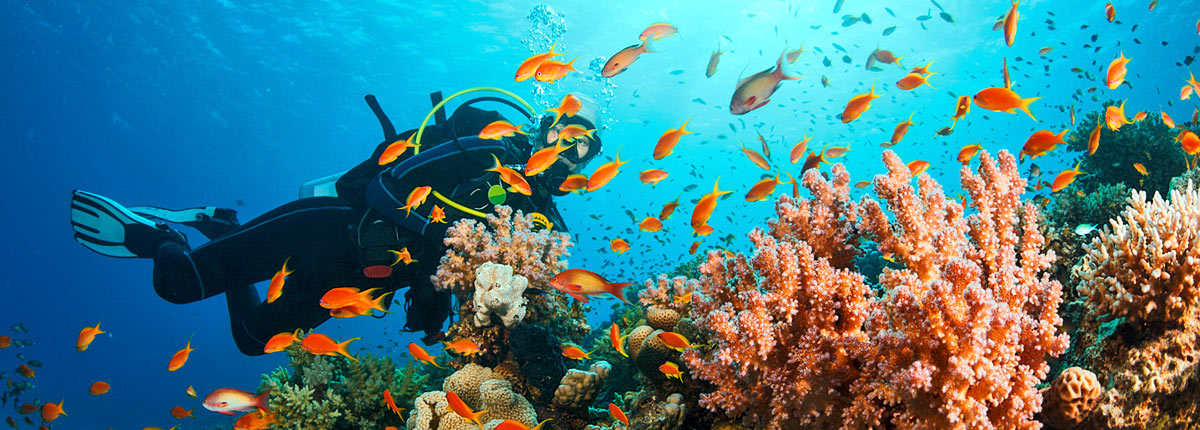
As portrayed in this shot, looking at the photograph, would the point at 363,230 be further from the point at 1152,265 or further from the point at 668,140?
the point at 1152,265

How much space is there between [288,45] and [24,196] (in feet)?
→ 155

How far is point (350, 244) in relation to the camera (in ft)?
18.5

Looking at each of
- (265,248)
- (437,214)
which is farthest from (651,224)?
(265,248)

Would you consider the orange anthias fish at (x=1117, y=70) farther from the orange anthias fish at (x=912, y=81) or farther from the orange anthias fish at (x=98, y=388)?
the orange anthias fish at (x=98, y=388)

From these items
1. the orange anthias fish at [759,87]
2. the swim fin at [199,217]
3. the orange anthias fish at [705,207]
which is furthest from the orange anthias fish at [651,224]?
the swim fin at [199,217]

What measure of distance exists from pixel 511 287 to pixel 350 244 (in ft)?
10.1

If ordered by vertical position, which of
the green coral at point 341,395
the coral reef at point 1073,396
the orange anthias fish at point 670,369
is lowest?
the coral reef at point 1073,396

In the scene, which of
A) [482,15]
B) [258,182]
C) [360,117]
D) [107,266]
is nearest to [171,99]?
[360,117]

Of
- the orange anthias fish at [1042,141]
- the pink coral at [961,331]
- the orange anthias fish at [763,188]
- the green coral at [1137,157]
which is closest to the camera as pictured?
the pink coral at [961,331]

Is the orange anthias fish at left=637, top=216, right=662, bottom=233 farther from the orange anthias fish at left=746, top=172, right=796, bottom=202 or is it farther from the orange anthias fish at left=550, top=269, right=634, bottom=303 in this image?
the orange anthias fish at left=550, top=269, right=634, bottom=303

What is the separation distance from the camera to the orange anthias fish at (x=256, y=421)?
12.6 feet

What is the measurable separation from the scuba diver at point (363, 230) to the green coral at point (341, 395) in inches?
21.2

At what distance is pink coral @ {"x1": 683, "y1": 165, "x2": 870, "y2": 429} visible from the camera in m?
1.96

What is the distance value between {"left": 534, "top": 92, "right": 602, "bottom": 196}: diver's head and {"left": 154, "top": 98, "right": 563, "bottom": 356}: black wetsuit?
217 millimetres
